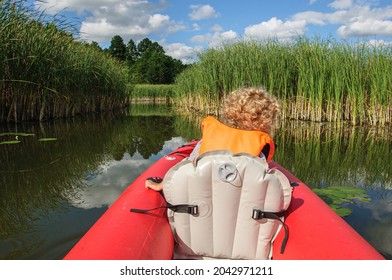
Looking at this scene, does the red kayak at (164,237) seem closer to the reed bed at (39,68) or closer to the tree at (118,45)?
the reed bed at (39,68)

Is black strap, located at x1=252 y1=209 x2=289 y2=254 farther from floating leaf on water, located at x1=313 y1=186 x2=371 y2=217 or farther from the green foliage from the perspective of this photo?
the green foliage

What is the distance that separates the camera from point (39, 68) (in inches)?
301

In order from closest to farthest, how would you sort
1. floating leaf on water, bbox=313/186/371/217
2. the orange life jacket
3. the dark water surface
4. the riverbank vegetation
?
1. the orange life jacket
2. the dark water surface
3. floating leaf on water, bbox=313/186/371/217
4. the riverbank vegetation

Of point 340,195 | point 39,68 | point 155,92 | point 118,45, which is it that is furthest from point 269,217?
point 118,45

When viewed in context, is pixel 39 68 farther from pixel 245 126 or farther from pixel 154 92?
pixel 154 92

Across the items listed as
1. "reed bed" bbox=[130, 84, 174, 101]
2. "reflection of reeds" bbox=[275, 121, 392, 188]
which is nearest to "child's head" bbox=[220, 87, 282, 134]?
"reflection of reeds" bbox=[275, 121, 392, 188]

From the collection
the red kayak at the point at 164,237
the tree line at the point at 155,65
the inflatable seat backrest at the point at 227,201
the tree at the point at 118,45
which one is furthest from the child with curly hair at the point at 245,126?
the tree at the point at 118,45

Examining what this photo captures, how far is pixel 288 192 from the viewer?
1.72 m

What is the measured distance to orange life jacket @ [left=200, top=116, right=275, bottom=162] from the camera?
181 centimetres

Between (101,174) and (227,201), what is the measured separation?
2.75 meters

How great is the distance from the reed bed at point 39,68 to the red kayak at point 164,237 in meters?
3.94

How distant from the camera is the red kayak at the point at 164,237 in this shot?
146 cm

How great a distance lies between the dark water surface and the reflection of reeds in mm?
13
